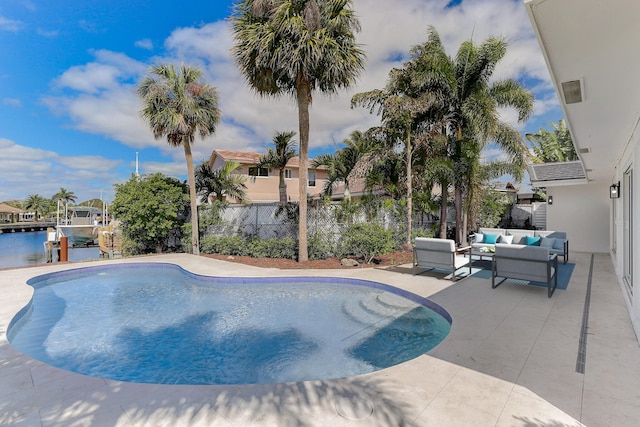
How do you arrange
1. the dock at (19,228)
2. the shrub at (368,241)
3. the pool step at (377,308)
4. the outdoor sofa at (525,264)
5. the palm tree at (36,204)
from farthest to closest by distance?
the palm tree at (36,204), the dock at (19,228), the shrub at (368,241), the outdoor sofa at (525,264), the pool step at (377,308)

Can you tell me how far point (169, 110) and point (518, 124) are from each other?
14.5 m

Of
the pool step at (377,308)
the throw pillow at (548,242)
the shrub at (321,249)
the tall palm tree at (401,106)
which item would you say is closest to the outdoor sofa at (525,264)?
the pool step at (377,308)

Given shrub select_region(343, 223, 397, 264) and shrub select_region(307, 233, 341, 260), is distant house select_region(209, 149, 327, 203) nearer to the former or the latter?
shrub select_region(307, 233, 341, 260)

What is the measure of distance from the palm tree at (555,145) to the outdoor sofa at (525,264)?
57.3 feet

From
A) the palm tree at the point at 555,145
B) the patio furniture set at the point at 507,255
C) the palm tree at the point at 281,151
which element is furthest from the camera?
the palm tree at the point at 555,145

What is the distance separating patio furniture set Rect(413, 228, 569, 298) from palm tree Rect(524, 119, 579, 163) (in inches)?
513

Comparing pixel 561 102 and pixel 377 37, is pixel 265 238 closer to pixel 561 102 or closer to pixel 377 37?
pixel 377 37

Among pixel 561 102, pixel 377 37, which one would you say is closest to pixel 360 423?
pixel 561 102

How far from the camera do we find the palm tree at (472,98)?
1180cm

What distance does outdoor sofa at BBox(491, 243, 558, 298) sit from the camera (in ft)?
19.9

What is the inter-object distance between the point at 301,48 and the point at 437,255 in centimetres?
719

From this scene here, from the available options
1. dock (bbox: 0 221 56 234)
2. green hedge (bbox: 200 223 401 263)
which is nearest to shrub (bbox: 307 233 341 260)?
green hedge (bbox: 200 223 401 263)

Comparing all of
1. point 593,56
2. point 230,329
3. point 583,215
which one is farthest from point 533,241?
point 230,329

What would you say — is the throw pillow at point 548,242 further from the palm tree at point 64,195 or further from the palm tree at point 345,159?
the palm tree at point 64,195
